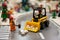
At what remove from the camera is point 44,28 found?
5461mm

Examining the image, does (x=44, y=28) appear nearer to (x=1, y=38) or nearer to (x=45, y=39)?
(x=45, y=39)

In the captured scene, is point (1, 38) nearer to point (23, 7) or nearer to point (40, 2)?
point (23, 7)

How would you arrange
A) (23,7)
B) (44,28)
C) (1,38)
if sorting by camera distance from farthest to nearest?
(23,7), (44,28), (1,38)

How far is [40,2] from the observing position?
10016mm

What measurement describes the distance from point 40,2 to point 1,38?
20.2 ft

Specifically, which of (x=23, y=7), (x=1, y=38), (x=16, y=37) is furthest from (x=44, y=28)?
(x=23, y=7)

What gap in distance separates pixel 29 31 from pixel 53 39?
38.4 inches

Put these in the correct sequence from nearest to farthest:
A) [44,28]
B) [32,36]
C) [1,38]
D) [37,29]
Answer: [1,38], [32,36], [37,29], [44,28]

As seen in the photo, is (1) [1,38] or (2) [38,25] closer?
(1) [1,38]

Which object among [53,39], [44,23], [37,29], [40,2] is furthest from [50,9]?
[53,39]

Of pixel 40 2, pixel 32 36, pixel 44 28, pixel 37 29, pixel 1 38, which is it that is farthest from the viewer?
pixel 40 2

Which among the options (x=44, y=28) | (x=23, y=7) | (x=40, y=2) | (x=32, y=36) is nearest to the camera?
(x=32, y=36)

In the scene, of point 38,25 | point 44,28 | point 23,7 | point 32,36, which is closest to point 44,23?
point 44,28

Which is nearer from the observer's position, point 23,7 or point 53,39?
point 53,39
